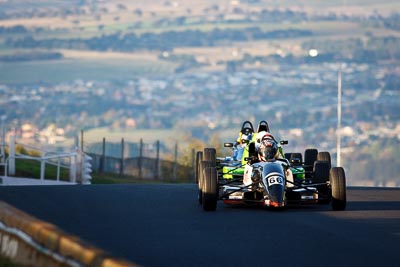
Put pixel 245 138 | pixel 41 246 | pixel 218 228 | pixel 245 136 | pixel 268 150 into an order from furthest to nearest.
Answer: pixel 245 136, pixel 245 138, pixel 268 150, pixel 218 228, pixel 41 246

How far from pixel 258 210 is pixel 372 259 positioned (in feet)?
26.7

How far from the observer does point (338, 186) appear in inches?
936

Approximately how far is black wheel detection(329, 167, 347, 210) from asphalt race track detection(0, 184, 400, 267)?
248 mm

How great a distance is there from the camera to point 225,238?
19.1 meters

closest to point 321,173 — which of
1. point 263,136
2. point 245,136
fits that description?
point 263,136

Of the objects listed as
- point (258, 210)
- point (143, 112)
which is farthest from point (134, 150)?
point (143, 112)

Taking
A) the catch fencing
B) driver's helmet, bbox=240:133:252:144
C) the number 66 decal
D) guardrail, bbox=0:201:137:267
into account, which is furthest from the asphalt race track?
the catch fencing

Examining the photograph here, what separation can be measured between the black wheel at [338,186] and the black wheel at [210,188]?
6.29 feet

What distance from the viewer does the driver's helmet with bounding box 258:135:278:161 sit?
25.1 metres

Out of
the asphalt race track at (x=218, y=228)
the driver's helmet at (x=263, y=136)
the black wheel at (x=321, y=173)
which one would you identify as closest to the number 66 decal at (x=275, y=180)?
the asphalt race track at (x=218, y=228)

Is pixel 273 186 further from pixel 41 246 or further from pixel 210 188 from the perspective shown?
pixel 41 246

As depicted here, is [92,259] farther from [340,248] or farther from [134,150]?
[134,150]

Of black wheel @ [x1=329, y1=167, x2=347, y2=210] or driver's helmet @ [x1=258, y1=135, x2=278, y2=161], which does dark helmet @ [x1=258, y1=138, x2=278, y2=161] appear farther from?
black wheel @ [x1=329, y1=167, x2=347, y2=210]

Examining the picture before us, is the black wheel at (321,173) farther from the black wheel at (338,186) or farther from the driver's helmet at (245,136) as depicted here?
the driver's helmet at (245,136)
